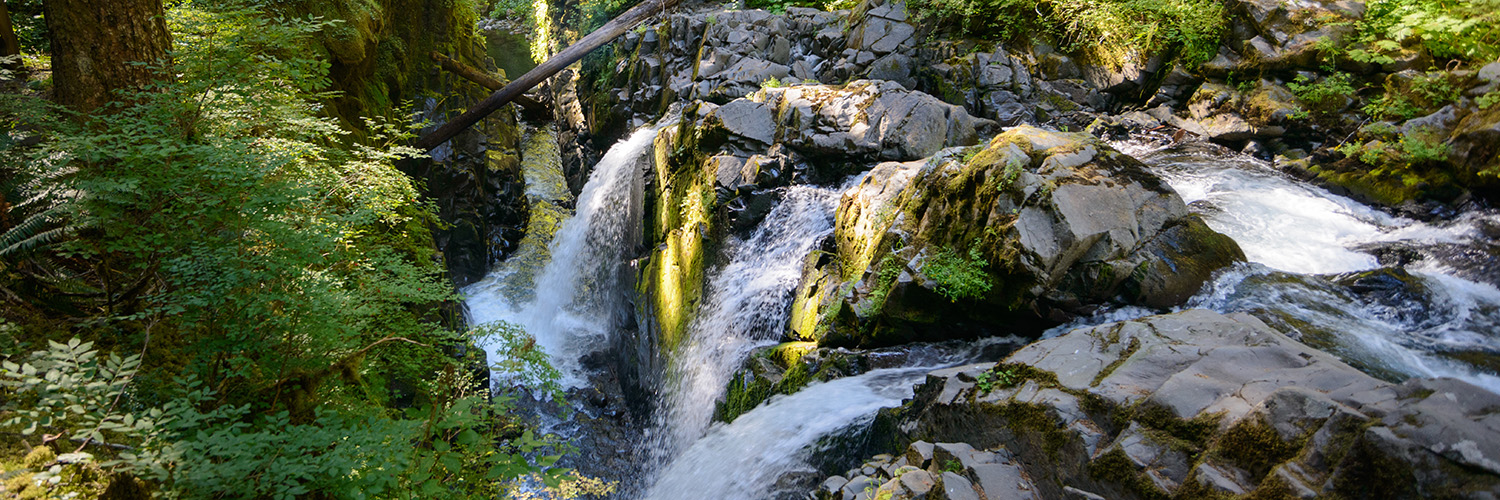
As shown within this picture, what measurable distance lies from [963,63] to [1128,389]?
25.4ft

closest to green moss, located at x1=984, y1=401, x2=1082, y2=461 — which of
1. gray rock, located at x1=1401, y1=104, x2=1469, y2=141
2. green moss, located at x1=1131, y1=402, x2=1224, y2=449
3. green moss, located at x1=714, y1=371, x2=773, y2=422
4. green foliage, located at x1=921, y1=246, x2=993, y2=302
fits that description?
green moss, located at x1=1131, y1=402, x2=1224, y2=449

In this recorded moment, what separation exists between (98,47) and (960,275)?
6.34 meters

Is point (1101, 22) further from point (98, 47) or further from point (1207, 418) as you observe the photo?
point (98, 47)

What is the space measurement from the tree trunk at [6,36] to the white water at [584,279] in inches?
265

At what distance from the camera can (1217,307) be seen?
5.30 m

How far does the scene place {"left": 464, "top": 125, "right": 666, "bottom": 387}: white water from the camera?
11.5 m

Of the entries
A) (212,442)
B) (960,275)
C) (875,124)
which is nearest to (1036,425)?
(960,275)

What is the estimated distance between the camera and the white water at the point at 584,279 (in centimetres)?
1153

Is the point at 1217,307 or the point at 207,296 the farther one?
the point at 1217,307

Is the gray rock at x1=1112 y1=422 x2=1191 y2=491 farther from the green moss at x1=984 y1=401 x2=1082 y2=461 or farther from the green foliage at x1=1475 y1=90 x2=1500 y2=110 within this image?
the green foliage at x1=1475 y1=90 x2=1500 y2=110

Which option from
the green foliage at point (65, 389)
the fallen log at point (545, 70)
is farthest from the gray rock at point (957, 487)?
the fallen log at point (545, 70)

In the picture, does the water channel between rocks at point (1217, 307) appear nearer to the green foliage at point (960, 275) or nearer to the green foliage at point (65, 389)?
the green foliage at point (960, 275)

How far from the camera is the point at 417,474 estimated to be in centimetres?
338

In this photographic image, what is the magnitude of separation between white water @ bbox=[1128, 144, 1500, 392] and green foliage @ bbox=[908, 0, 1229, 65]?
7.97ft
